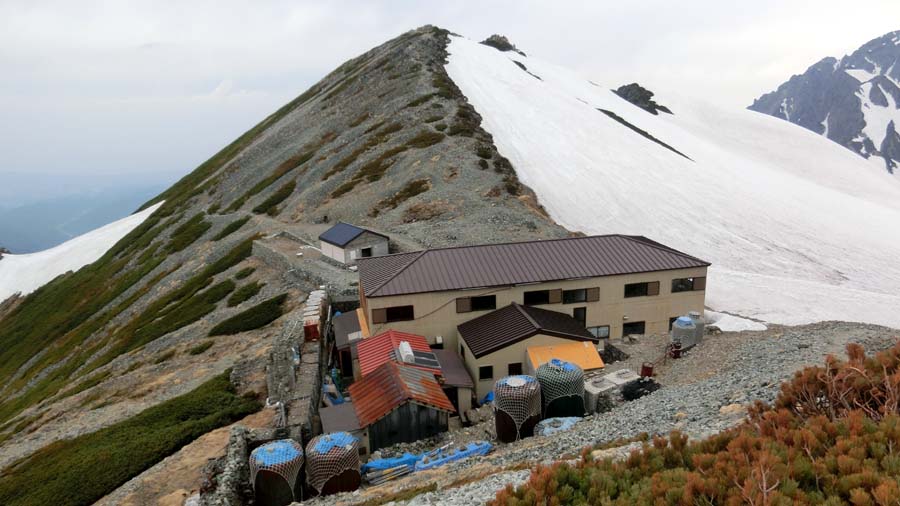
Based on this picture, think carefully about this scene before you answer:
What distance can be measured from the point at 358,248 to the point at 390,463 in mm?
27122

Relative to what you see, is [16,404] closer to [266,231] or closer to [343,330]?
[266,231]

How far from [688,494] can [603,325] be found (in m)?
28.1

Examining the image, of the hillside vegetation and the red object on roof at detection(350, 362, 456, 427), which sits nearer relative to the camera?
the hillside vegetation

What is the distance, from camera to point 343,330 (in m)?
35.2

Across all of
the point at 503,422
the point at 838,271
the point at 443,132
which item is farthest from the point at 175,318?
the point at 838,271

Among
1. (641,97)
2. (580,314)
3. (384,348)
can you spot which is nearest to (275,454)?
(384,348)

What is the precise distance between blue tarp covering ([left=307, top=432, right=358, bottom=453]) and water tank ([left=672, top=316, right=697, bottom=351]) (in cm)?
2236

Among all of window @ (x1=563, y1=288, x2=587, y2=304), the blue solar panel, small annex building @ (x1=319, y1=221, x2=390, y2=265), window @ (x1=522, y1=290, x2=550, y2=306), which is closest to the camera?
window @ (x1=522, y1=290, x2=550, y2=306)

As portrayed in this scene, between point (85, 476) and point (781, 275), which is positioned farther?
point (781, 275)

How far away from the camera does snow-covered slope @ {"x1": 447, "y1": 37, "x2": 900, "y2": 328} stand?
5997cm

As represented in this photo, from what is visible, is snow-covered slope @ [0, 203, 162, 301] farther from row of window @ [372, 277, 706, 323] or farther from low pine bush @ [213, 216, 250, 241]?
row of window @ [372, 277, 706, 323]

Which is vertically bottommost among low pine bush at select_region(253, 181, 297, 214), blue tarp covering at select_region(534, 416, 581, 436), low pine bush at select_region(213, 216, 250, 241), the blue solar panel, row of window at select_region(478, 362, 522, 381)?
row of window at select_region(478, 362, 522, 381)

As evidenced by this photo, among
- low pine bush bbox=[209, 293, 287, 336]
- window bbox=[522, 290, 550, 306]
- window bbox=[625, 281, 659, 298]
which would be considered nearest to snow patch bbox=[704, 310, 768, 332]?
window bbox=[625, 281, 659, 298]

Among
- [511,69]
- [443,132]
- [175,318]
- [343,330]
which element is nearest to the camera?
[343,330]
